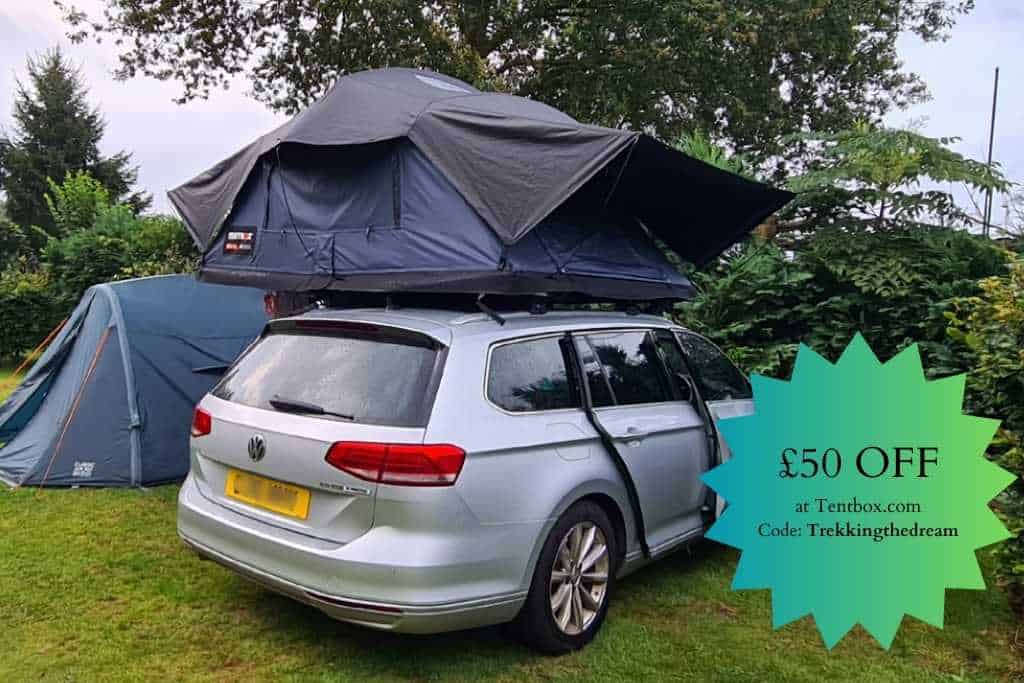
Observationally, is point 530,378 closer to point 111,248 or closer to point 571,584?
point 571,584

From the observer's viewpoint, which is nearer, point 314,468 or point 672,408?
point 314,468

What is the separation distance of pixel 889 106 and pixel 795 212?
13991mm

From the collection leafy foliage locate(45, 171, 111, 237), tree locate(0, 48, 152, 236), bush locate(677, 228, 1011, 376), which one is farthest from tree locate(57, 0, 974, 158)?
tree locate(0, 48, 152, 236)

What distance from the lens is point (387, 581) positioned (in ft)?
10.1

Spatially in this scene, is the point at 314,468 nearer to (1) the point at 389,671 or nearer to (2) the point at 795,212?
(1) the point at 389,671

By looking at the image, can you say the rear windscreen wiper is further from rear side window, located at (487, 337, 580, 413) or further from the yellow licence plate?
rear side window, located at (487, 337, 580, 413)

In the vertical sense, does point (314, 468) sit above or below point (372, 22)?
below

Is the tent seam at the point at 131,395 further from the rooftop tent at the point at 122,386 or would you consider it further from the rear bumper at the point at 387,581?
the rear bumper at the point at 387,581

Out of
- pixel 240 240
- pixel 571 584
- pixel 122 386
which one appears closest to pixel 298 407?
pixel 571 584

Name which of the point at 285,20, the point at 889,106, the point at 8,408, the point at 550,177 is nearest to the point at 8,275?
the point at 285,20

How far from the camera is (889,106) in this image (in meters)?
19.3

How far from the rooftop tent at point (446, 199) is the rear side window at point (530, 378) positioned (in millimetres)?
345

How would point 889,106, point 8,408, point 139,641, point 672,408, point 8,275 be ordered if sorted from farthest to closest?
point 889,106, point 8,275, point 8,408, point 672,408, point 139,641

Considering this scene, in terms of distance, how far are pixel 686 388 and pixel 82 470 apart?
15.3ft
